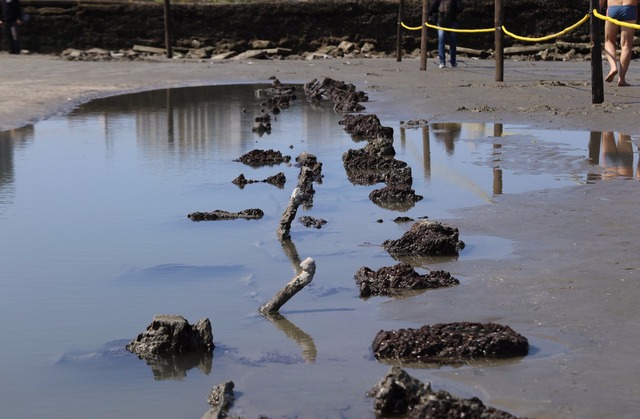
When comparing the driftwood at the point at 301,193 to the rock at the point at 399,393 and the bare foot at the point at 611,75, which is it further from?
the bare foot at the point at 611,75

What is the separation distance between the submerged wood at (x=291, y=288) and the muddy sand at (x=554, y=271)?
491 mm

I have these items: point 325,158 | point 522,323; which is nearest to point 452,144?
point 325,158

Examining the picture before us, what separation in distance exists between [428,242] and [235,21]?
2423cm

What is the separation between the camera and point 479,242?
707 cm

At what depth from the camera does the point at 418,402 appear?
4145 mm

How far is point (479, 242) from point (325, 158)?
418 centimetres

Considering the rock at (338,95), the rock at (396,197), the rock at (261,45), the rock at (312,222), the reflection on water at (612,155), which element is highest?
the rock at (261,45)

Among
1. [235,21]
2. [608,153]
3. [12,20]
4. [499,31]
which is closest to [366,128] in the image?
[608,153]

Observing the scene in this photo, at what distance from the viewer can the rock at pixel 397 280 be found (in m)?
5.99

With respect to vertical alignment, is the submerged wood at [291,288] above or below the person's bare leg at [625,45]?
below

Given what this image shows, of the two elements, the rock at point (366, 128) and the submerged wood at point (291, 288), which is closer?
the submerged wood at point (291, 288)

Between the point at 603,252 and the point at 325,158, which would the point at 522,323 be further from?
the point at 325,158

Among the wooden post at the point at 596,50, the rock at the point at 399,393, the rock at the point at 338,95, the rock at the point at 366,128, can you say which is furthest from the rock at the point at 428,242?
the rock at the point at 338,95

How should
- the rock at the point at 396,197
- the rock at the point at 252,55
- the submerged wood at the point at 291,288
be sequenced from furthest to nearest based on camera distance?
the rock at the point at 252,55
the rock at the point at 396,197
the submerged wood at the point at 291,288
